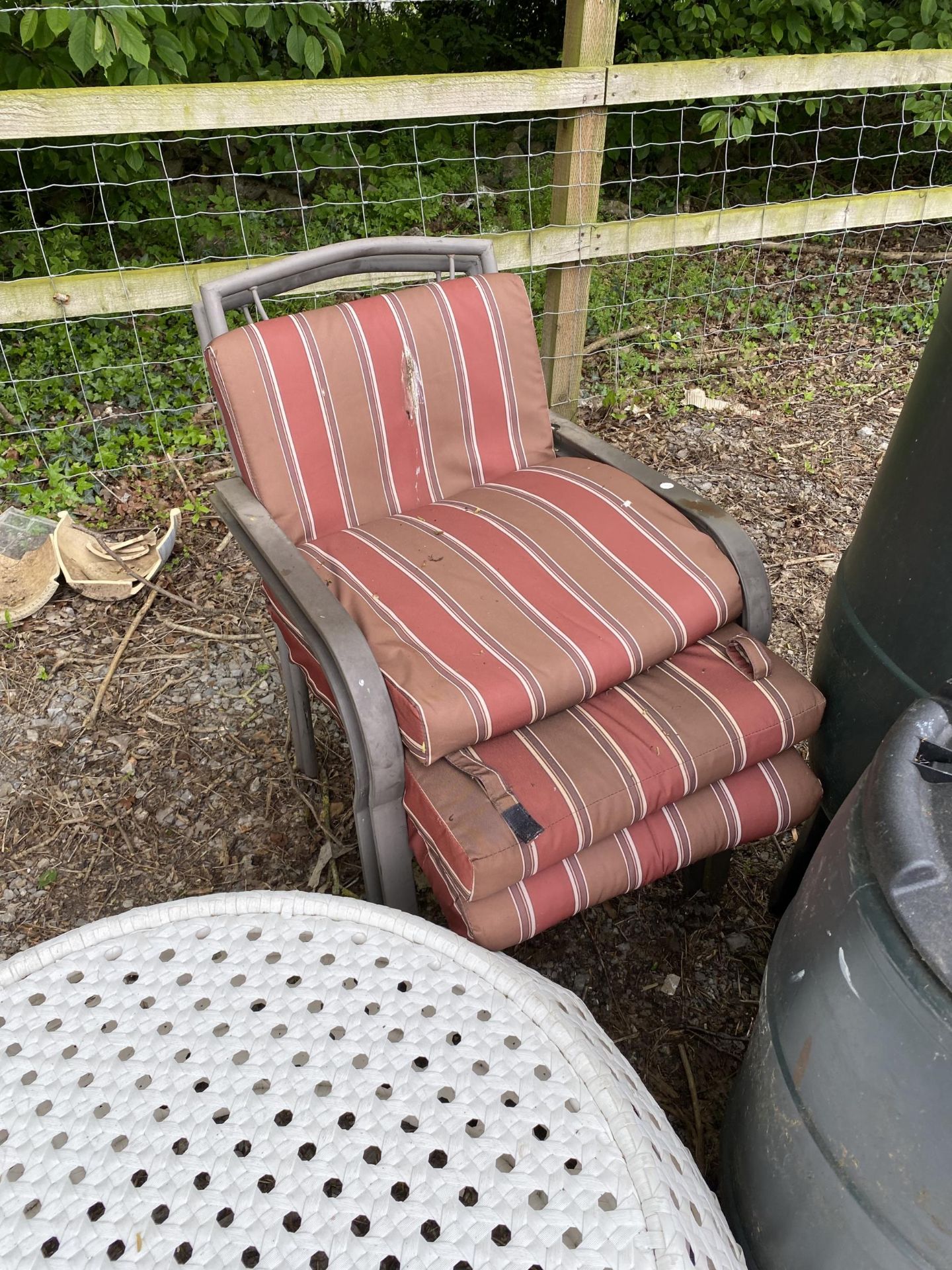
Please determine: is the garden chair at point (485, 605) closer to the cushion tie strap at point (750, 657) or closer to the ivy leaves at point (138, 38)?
the cushion tie strap at point (750, 657)

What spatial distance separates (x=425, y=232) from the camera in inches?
167

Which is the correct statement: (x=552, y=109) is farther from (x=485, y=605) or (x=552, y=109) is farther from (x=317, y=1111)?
(x=317, y=1111)

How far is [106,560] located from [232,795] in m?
1.00

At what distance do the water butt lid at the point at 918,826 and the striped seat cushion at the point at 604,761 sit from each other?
494 millimetres

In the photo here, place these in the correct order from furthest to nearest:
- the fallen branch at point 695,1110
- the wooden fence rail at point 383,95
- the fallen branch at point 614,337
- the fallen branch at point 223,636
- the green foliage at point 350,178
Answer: the fallen branch at point 614,337
the green foliage at point 350,178
the fallen branch at point 223,636
the wooden fence rail at point 383,95
the fallen branch at point 695,1110

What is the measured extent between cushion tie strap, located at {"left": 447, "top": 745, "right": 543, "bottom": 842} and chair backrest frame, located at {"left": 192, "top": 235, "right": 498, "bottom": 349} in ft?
3.05

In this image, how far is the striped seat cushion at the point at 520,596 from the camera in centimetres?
135

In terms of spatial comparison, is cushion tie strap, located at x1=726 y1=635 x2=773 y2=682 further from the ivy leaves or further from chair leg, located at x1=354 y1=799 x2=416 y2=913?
the ivy leaves

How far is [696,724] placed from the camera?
4.70ft

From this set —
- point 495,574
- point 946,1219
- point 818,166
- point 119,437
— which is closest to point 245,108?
point 119,437

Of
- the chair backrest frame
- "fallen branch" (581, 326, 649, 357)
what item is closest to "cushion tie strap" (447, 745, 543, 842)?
the chair backrest frame

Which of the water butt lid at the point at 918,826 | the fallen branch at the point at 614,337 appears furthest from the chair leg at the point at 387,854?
the fallen branch at the point at 614,337

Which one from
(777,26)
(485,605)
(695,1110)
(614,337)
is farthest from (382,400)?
(777,26)

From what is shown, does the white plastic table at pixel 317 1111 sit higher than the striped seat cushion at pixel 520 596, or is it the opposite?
the striped seat cushion at pixel 520 596
